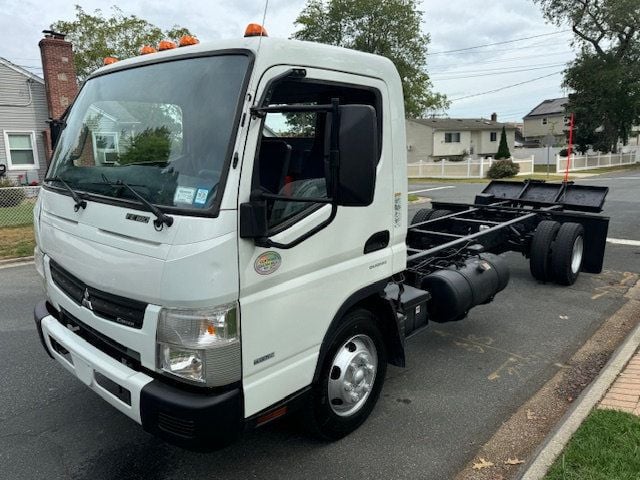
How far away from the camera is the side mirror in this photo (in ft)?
6.80

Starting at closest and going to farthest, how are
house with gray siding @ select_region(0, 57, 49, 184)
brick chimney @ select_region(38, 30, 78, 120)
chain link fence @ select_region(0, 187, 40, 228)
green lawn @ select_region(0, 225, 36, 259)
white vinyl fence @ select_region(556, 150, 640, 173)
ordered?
green lawn @ select_region(0, 225, 36, 259) < chain link fence @ select_region(0, 187, 40, 228) < brick chimney @ select_region(38, 30, 78, 120) < house with gray siding @ select_region(0, 57, 49, 184) < white vinyl fence @ select_region(556, 150, 640, 173)

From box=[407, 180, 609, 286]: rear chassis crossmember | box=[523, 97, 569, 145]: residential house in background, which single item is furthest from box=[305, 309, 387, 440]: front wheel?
box=[523, 97, 569, 145]: residential house in background

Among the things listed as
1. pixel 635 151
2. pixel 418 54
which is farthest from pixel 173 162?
pixel 635 151

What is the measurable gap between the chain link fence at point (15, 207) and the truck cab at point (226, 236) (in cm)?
1024

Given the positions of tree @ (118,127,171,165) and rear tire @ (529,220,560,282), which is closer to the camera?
tree @ (118,127,171,165)

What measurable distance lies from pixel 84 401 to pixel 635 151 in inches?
2131

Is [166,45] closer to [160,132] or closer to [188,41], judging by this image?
[188,41]

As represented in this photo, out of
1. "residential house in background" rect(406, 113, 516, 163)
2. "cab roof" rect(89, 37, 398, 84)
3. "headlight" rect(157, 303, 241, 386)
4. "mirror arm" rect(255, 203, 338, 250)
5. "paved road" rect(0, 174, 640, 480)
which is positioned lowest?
"paved road" rect(0, 174, 640, 480)

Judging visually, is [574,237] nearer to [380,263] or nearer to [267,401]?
[380,263]

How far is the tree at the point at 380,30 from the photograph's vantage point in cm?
3684

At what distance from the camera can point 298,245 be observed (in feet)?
8.25

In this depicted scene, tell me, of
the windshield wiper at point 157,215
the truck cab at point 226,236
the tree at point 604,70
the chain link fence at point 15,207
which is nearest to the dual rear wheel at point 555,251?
the truck cab at point 226,236

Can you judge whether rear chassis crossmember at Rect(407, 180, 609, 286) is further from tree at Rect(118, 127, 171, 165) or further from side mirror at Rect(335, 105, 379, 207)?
tree at Rect(118, 127, 171, 165)

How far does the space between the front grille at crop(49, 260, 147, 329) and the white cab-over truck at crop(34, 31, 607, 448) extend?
0.04 ft
